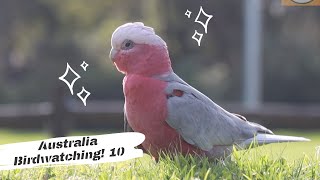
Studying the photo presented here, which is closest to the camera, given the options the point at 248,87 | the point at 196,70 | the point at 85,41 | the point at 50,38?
the point at 248,87

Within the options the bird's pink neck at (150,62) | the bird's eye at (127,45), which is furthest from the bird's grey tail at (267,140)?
the bird's eye at (127,45)

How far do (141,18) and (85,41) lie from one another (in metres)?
1.09

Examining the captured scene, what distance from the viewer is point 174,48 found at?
1420 cm

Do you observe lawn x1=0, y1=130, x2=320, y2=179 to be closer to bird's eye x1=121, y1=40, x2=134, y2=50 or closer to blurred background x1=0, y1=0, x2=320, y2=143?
bird's eye x1=121, y1=40, x2=134, y2=50

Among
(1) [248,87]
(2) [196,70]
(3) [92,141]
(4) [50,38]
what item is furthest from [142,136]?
(4) [50,38]

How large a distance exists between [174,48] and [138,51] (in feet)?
34.2

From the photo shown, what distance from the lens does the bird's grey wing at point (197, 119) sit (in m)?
3.74

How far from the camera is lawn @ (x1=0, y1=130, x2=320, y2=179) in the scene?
3.58 metres

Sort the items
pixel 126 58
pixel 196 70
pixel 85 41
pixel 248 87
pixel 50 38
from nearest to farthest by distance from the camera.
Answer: pixel 126 58
pixel 248 87
pixel 196 70
pixel 85 41
pixel 50 38

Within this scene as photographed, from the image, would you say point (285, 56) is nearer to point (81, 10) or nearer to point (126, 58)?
point (81, 10)

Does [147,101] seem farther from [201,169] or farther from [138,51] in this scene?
[201,169]

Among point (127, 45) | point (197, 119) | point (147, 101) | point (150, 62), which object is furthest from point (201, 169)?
point (127, 45)

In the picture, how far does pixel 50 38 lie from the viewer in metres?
16.4

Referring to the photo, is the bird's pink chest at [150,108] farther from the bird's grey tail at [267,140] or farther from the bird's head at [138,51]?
the bird's grey tail at [267,140]
